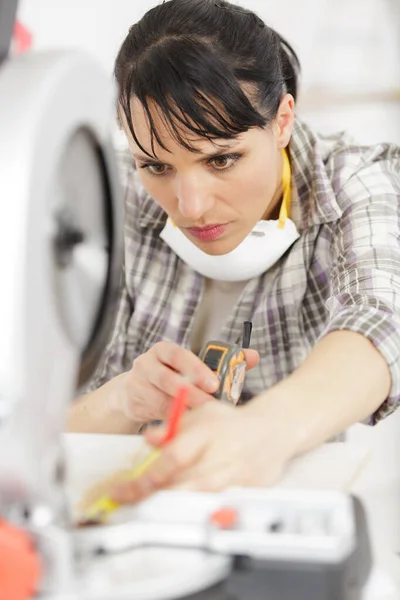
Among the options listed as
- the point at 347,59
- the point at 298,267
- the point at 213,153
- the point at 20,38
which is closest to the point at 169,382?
the point at 213,153

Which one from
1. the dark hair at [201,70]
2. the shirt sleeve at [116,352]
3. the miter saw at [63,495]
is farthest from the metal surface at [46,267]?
the shirt sleeve at [116,352]

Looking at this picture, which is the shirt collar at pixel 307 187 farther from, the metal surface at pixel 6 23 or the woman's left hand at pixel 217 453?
the metal surface at pixel 6 23

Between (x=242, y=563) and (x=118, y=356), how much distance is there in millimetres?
803

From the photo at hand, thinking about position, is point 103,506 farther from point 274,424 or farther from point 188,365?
point 188,365

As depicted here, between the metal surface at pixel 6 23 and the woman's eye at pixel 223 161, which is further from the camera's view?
the woman's eye at pixel 223 161

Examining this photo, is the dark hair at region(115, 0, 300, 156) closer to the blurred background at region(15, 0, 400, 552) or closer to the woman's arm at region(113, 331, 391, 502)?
the woman's arm at region(113, 331, 391, 502)

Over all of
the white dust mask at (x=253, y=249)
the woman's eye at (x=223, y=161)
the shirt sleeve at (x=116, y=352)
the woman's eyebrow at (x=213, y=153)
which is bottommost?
the shirt sleeve at (x=116, y=352)

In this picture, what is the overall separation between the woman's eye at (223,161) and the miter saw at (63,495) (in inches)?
15.9

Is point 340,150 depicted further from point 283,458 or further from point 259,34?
point 283,458

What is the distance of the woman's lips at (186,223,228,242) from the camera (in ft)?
3.51

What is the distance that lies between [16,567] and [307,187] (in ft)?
2.74

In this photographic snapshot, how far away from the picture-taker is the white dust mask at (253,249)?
118 centimetres

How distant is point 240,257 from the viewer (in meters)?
1.17

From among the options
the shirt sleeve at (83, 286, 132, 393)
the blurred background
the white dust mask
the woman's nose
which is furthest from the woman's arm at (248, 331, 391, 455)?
the blurred background
